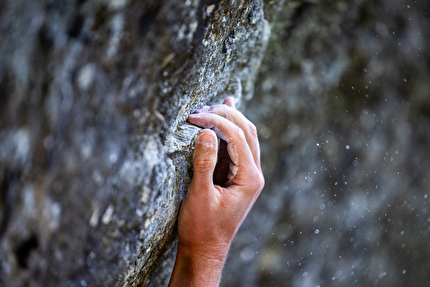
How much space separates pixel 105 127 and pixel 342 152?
1.10m

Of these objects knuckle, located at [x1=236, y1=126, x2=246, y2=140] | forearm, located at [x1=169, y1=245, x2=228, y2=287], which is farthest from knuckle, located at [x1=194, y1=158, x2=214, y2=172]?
forearm, located at [x1=169, y1=245, x2=228, y2=287]

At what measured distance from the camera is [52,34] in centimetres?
39

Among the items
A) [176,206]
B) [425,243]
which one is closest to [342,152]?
[425,243]

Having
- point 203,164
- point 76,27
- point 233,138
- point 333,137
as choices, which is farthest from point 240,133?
point 333,137

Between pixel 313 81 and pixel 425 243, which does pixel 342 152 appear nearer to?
pixel 313 81

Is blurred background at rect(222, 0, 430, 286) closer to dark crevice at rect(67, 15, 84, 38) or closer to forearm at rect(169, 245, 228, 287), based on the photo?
forearm at rect(169, 245, 228, 287)

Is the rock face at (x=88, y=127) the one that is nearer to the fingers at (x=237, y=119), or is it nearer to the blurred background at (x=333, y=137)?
the fingers at (x=237, y=119)

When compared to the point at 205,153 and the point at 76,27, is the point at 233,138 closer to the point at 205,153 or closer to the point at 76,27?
the point at 205,153

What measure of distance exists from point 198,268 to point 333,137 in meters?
0.84

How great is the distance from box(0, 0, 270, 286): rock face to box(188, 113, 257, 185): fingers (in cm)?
14

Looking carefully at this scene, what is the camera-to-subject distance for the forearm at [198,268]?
2.41 feet

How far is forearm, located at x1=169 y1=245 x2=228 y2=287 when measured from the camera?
28.9 inches

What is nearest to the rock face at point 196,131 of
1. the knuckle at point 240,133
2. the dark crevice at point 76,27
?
the dark crevice at point 76,27

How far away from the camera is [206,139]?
0.65 meters
